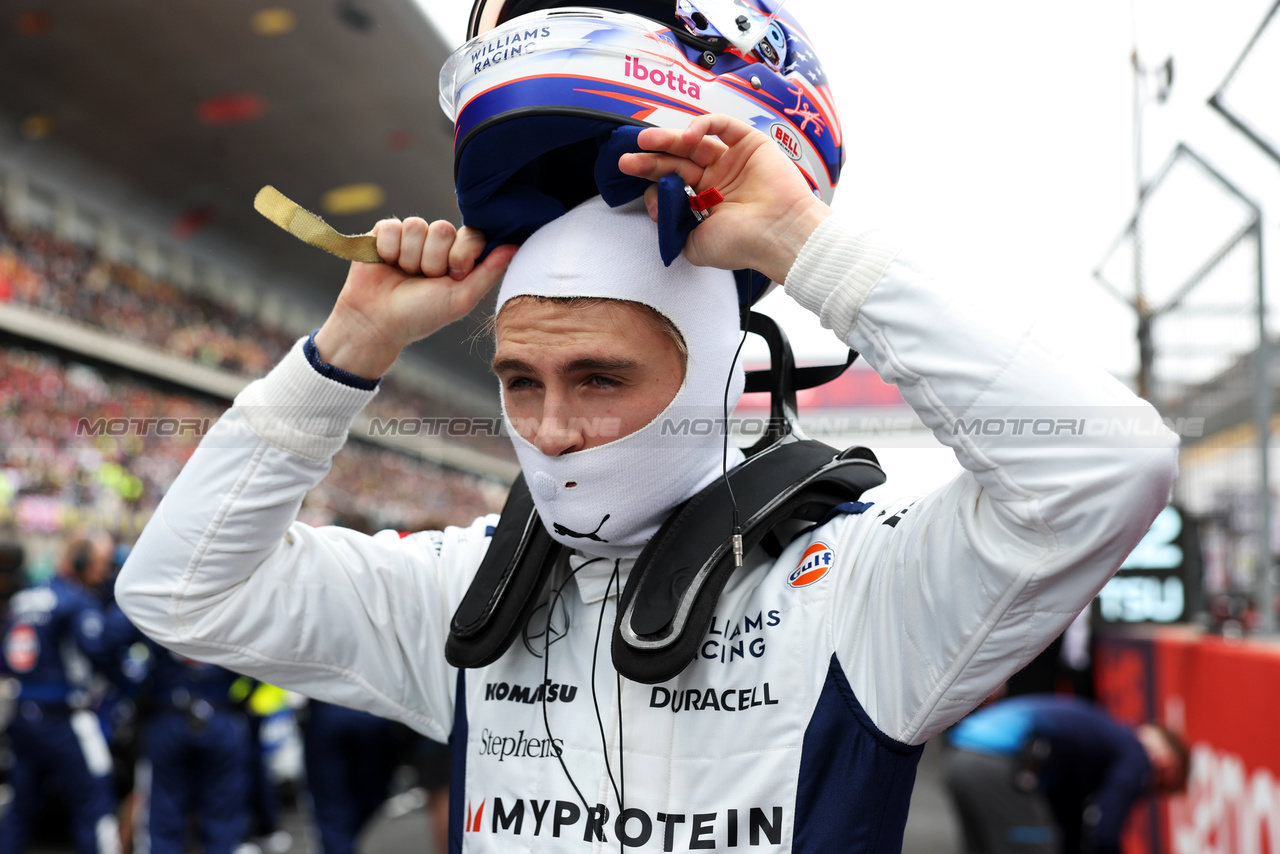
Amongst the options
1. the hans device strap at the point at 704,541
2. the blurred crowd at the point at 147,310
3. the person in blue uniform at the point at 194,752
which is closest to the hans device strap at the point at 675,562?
the hans device strap at the point at 704,541

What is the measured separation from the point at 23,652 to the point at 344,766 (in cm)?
193

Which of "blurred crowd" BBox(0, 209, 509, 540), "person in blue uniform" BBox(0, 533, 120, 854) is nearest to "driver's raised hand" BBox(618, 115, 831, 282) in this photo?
"blurred crowd" BBox(0, 209, 509, 540)

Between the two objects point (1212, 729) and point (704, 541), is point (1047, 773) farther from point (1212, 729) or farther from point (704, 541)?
point (704, 541)

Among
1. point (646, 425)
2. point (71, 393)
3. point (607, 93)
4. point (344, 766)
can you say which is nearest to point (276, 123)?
point (607, 93)

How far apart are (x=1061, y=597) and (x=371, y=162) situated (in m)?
1.42

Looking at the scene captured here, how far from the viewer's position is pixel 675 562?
4.13 ft

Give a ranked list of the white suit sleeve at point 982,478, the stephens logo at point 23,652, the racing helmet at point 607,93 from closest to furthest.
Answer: the white suit sleeve at point 982,478 → the racing helmet at point 607,93 → the stephens logo at point 23,652

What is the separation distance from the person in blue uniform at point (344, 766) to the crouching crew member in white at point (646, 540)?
3423mm

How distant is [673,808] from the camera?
47.6 inches

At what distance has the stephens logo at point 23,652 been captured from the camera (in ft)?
16.8

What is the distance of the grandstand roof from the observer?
1565 mm

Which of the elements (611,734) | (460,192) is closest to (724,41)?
(460,192)

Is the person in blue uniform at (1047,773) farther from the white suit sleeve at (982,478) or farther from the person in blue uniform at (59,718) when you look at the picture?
the person in blue uniform at (59,718)

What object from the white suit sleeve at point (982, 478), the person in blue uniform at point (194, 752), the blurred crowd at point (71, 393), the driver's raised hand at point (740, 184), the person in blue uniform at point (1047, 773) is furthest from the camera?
the blurred crowd at point (71, 393)
